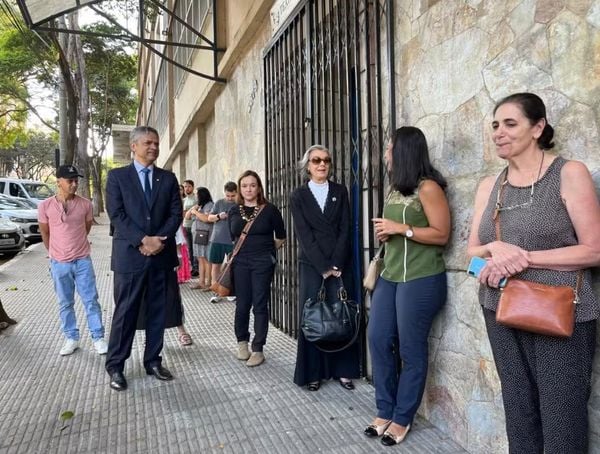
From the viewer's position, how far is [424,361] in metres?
2.80

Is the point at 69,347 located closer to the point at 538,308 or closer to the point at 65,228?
A: the point at 65,228

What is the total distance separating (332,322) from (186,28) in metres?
11.7

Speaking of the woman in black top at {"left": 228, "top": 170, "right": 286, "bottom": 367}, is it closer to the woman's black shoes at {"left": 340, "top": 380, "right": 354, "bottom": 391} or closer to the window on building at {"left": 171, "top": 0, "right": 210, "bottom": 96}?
the woman's black shoes at {"left": 340, "top": 380, "right": 354, "bottom": 391}

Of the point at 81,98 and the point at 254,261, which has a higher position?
the point at 81,98

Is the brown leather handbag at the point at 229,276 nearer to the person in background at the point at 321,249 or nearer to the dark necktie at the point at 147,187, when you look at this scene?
the person in background at the point at 321,249

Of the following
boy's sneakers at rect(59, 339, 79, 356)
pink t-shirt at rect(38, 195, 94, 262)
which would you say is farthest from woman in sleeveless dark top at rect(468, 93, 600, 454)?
boy's sneakers at rect(59, 339, 79, 356)

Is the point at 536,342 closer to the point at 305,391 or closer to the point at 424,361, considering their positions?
the point at 424,361

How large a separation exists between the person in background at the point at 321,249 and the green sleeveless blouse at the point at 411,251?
27.3 inches

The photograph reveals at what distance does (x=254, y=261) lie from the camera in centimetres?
415

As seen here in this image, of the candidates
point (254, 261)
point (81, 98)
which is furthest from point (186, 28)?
point (254, 261)

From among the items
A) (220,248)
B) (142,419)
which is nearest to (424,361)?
(142,419)

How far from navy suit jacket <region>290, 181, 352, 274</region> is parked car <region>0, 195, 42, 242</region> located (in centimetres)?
1317

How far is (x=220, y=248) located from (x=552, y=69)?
5.26 meters

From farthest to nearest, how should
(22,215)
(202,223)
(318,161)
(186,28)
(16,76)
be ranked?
(16,76) < (22,215) < (186,28) < (202,223) < (318,161)
